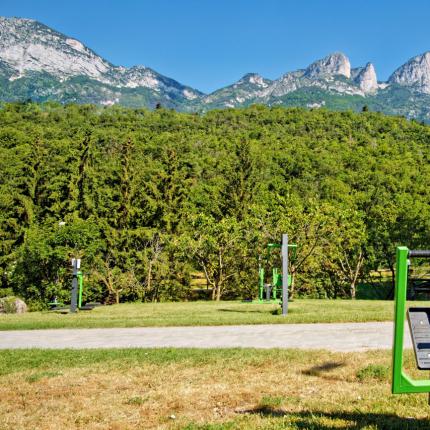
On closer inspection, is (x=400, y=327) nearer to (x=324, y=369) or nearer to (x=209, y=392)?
(x=209, y=392)

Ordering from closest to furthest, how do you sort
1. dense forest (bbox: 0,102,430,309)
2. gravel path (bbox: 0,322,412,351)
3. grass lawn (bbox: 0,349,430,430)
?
1. grass lawn (bbox: 0,349,430,430)
2. gravel path (bbox: 0,322,412,351)
3. dense forest (bbox: 0,102,430,309)

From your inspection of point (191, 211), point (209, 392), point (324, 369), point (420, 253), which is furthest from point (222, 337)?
point (191, 211)

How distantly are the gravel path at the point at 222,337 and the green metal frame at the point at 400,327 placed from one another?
16.2ft

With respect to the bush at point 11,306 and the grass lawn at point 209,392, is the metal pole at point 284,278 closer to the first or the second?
the grass lawn at point 209,392

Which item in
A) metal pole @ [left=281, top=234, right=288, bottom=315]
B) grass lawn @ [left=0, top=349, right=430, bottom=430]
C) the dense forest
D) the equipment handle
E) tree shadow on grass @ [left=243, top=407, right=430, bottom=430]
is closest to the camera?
the equipment handle

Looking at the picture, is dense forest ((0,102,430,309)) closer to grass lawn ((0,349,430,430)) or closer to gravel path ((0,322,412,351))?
gravel path ((0,322,412,351))

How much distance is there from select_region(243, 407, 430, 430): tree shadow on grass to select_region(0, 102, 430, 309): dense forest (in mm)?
22024

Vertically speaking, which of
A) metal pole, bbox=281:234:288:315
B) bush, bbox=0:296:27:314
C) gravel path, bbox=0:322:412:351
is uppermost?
metal pole, bbox=281:234:288:315

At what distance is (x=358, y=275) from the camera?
123ft

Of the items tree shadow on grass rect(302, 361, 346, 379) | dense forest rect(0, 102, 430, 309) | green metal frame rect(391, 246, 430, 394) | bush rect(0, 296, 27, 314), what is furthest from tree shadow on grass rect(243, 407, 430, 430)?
dense forest rect(0, 102, 430, 309)

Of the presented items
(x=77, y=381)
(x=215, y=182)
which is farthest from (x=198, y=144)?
(x=77, y=381)

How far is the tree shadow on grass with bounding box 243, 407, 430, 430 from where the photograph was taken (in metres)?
4.66

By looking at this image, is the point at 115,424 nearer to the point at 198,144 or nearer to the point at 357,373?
the point at 357,373

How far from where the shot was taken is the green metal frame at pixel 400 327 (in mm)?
3764
